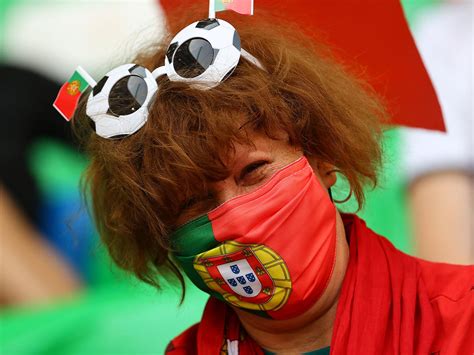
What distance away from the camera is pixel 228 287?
193cm

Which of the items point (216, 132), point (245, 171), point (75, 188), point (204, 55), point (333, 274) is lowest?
point (75, 188)

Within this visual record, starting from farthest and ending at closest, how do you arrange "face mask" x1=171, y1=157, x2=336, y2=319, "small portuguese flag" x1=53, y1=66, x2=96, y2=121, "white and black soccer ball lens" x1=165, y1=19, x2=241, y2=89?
"small portuguese flag" x1=53, y1=66, x2=96, y2=121 → "white and black soccer ball lens" x1=165, y1=19, x2=241, y2=89 → "face mask" x1=171, y1=157, x2=336, y2=319

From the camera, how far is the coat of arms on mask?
1.87m

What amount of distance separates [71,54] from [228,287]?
2.28 m

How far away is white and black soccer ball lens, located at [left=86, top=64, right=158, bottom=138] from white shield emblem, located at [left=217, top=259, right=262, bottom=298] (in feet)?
1.35

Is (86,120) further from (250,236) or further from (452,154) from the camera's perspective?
(452,154)

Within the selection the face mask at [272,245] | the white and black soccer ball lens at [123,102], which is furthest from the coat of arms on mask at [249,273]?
the white and black soccer ball lens at [123,102]

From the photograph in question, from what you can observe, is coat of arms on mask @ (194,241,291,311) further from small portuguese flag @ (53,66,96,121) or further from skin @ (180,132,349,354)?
small portuguese flag @ (53,66,96,121)

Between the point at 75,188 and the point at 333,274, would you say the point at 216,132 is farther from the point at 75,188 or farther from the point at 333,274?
the point at 75,188

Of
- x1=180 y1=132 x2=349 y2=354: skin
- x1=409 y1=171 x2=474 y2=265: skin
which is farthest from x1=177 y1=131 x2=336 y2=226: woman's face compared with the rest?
x1=409 y1=171 x2=474 y2=265: skin

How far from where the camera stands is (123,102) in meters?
2.02

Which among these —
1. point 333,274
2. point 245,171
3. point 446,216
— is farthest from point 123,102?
point 446,216

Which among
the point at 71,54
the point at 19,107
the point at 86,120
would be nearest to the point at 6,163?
the point at 19,107

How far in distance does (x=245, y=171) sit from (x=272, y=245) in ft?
0.64
